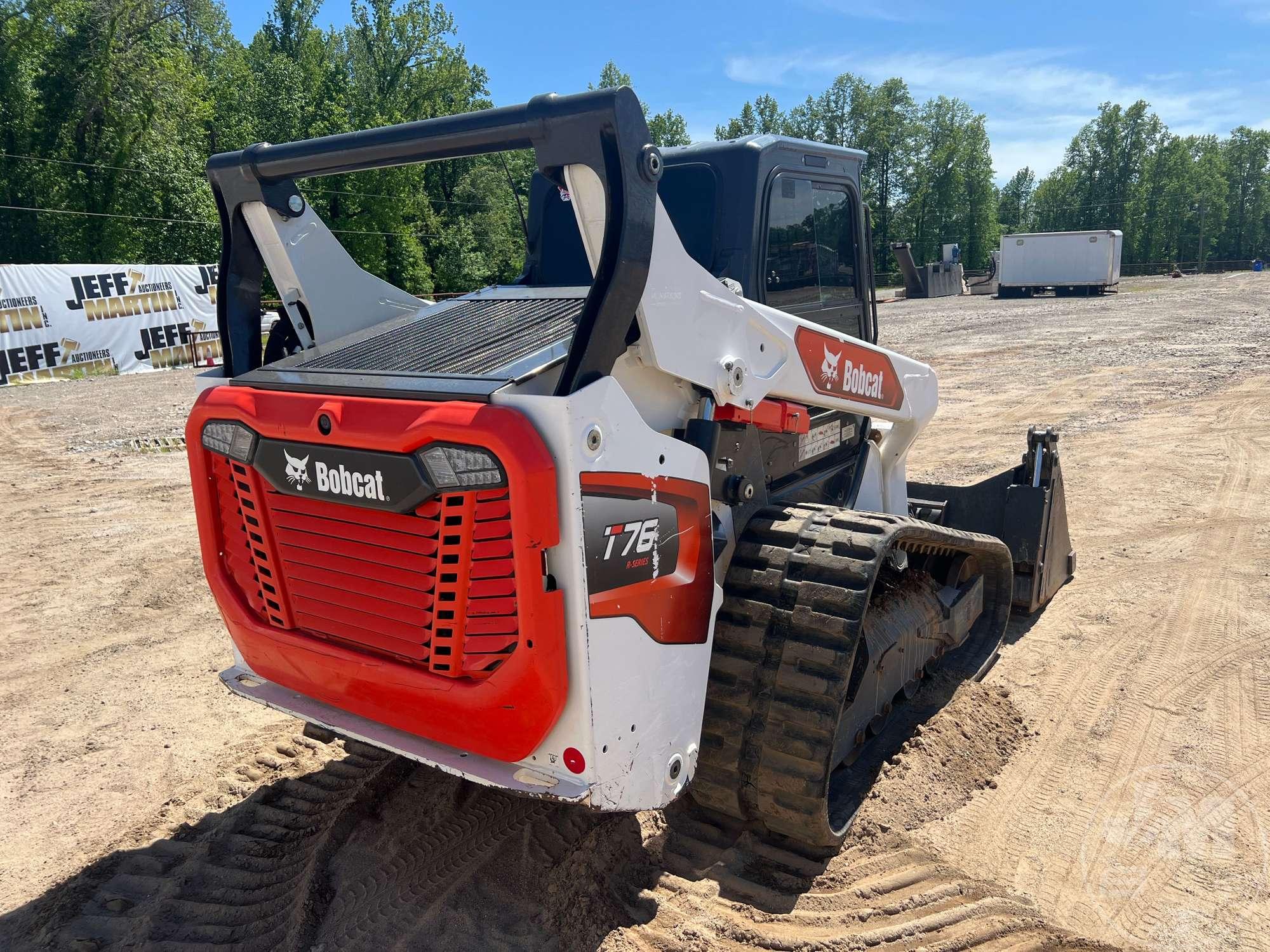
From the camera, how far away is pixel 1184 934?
3.09m

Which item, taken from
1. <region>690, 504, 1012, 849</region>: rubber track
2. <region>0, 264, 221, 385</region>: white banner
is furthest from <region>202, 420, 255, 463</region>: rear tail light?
<region>0, 264, 221, 385</region>: white banner

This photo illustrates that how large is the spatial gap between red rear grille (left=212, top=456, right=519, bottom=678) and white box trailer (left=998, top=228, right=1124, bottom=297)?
39.6 m

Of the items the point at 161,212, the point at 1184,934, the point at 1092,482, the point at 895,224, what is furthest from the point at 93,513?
the point at 895,224

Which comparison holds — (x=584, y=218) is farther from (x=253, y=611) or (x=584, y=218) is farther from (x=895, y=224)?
(x=895, y=224)

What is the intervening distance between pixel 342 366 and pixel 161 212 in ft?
127

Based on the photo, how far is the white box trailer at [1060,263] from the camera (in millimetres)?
36781

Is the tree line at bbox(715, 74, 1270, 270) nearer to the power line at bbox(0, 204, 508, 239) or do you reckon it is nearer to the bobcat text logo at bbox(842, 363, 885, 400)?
the power line at bbox(0, 204, 508, 239)

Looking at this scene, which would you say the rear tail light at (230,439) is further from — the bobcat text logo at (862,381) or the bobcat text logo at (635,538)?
the bobcat text logo at (862,381)

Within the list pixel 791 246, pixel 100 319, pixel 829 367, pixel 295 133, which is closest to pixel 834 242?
pixel 791 246

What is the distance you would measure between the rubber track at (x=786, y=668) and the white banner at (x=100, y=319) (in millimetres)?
21548

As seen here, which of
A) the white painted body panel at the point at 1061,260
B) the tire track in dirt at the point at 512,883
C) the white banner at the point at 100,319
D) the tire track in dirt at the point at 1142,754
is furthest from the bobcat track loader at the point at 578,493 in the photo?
the white painted body panel at the point at 1061,260

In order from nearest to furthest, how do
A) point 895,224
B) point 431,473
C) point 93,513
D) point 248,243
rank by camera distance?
point 431,473, point 248,243, point 93,513, point 895,224

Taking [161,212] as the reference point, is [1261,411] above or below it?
below

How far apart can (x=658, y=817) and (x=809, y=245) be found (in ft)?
Result: 8.39
